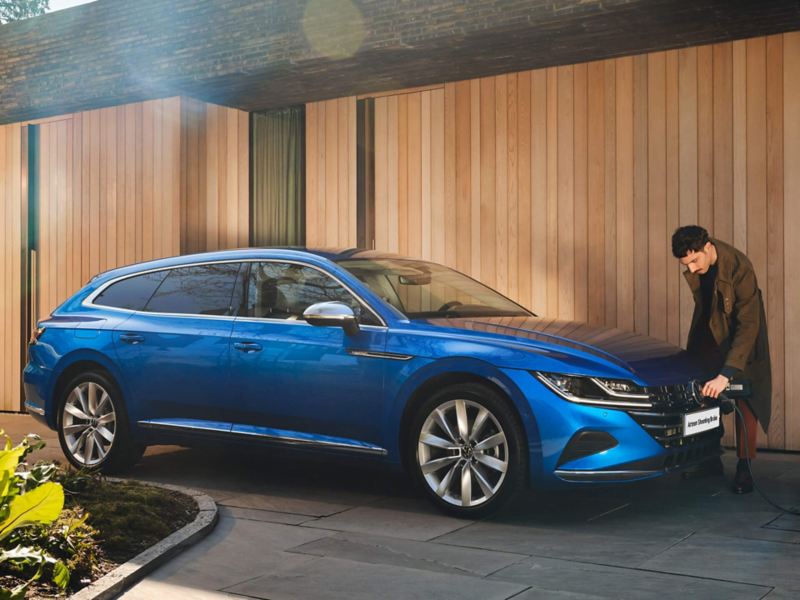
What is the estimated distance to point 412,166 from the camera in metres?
11.4

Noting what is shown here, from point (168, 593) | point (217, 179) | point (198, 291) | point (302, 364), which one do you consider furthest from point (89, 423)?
point (217, 179)

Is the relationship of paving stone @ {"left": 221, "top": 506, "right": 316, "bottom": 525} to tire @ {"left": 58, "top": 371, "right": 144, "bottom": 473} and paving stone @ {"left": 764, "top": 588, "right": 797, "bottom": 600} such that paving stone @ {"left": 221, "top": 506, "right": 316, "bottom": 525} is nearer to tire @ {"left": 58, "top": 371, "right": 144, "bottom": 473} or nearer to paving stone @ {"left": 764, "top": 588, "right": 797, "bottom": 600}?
tire @ {"left": 58, "top": 371, "right": 144, "bottom": 473}

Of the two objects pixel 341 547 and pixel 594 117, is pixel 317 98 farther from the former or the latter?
pixel 341 547

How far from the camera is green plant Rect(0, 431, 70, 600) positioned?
452 centimetres

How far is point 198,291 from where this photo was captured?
8156 mm

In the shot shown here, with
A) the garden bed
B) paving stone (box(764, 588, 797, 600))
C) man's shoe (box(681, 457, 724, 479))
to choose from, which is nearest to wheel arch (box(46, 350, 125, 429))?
the garden bed

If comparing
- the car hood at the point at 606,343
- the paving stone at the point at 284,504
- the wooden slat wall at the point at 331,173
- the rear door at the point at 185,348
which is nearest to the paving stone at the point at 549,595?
the car hood at the point at 606,343

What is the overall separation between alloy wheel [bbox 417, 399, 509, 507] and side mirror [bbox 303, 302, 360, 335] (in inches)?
32.1

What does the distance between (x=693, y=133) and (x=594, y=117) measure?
1.00 m

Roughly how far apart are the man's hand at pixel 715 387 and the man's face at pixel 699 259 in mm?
845

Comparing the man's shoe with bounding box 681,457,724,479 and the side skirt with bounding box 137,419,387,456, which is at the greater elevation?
the side skirt with bounding box 137,419,387,456

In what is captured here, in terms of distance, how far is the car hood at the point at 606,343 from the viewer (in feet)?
21.6

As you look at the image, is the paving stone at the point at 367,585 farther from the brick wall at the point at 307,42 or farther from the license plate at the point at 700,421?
the brick wall at the point at 307,42


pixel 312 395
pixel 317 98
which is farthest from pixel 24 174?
pixel 312 395
